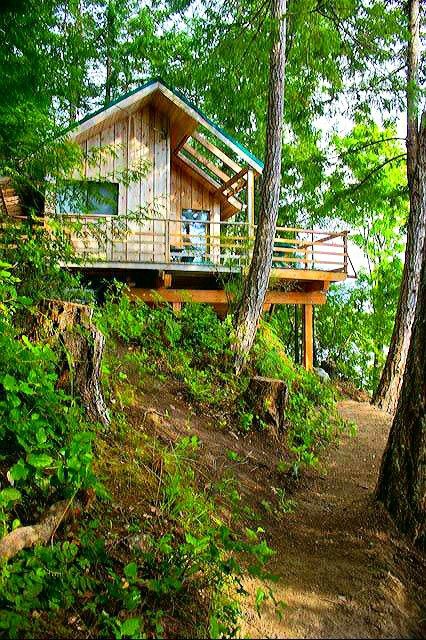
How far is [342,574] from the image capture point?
3016 mm

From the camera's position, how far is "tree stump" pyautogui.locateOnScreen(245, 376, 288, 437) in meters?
6.84

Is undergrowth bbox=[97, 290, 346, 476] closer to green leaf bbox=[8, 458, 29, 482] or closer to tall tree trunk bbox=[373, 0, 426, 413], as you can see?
tall tree trunk bbox=[373, 0, 426, 413]

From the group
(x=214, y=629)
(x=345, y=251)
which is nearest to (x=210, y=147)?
(x=345, y=251)

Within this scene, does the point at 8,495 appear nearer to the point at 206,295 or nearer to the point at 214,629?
the point at 214,629

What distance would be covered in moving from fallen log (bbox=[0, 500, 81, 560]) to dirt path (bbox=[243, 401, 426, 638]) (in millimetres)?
1136

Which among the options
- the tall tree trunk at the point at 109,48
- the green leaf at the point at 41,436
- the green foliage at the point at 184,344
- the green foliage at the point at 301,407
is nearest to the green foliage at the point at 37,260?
the green foliage at the point at 184,344

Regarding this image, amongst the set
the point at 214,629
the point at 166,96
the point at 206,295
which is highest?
the point at 166,96

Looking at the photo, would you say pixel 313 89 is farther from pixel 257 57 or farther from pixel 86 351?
pixel 86 351

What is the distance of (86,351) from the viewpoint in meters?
4.09

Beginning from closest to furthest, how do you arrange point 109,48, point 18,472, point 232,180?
point 18,472 → point 232,180 → point 109,48

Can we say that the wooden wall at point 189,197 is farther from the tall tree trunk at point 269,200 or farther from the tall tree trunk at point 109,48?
Answer: the tall tree trunk at point 109,48

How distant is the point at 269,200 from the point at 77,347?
6.13m

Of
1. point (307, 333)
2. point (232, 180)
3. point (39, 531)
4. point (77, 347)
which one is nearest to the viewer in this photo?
point (39, 531)

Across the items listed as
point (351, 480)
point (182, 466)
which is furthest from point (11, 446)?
point (351, 480)
